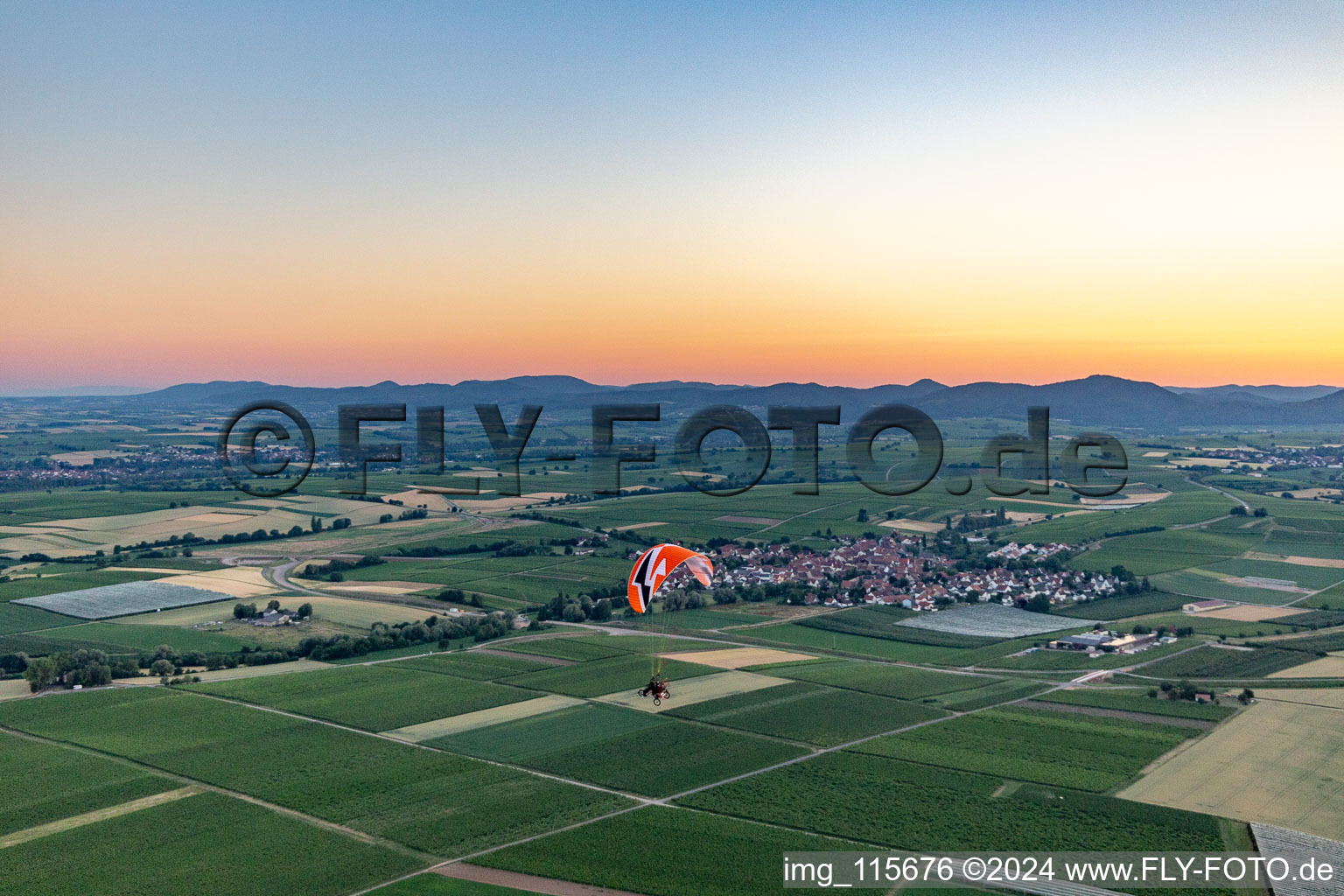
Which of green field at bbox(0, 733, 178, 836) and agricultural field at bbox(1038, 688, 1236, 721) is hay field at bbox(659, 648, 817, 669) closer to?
agricultural field at bbox(1038, 688, 1236, 721)

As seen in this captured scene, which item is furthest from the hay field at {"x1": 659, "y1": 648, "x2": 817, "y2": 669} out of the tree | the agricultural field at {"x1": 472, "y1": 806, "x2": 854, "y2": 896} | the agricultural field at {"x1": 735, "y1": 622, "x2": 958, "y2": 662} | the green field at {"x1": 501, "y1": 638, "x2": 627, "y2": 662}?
the tree

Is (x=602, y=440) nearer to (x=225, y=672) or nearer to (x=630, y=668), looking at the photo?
(x=630, y=668)

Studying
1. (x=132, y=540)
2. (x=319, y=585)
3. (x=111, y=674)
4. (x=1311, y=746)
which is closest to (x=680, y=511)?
(x=319, y=585)

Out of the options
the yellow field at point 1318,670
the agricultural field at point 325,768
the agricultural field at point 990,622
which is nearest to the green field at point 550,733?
the agricultural field at point 325,768

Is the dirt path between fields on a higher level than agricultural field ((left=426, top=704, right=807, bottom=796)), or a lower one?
lower

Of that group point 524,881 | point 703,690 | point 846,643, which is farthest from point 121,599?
point 524,881
